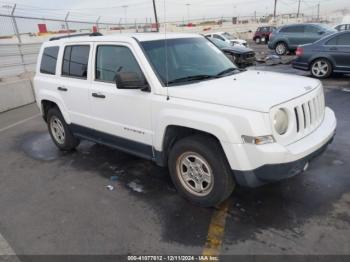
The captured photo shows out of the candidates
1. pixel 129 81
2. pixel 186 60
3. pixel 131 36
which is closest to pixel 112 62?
pixel 131 36

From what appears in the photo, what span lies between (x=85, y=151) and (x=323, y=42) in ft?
29.1

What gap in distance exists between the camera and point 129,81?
3811 mm

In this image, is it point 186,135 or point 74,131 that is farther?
point 74,131

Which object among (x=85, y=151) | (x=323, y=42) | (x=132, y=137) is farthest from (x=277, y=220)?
(x=323, y=42)

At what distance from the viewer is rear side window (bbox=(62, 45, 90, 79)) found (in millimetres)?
4867

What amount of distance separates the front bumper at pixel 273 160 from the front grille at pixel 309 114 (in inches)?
5.8

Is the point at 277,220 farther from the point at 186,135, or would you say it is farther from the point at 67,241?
the point at 67,241

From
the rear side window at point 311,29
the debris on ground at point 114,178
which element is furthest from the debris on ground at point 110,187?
the rear side window at point 311,29

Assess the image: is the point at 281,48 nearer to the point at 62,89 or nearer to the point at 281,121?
the point at 62,89

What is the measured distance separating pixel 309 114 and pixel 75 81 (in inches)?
132

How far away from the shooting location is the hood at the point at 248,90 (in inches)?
128

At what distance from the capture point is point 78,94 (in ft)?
16.3

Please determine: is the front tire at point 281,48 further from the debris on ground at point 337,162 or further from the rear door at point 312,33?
the debris on ground at point 337,162

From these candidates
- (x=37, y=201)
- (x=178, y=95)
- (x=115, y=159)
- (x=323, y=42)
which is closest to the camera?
(x=178, y=95)
